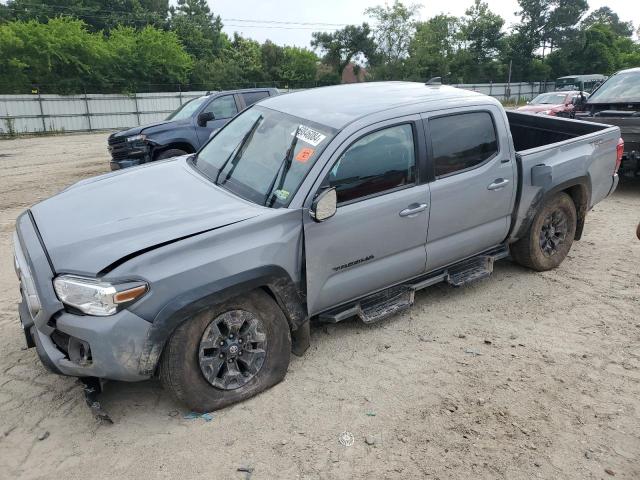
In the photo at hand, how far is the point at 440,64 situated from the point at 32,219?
51.1 meters

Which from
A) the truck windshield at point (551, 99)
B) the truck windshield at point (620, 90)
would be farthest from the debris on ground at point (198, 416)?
the truck windshield at point (551, 99)

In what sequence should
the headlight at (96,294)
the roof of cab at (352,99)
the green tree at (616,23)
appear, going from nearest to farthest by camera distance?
the headlight at (96,294), the roof of cab at (352,99), the green tree at (616,23)

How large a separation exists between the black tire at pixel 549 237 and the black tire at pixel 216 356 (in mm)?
2851

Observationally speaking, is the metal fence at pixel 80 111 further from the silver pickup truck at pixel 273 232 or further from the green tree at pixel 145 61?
the silver pickup truck at pixel 273 232

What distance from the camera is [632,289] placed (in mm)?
4957

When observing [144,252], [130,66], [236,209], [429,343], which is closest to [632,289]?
[429,343]

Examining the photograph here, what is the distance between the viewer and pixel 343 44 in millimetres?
48469

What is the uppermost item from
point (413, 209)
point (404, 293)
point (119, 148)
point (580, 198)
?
point (413, 209)

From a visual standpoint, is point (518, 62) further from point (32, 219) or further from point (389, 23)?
point (32, 219)

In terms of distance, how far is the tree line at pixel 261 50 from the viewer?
28016 mm

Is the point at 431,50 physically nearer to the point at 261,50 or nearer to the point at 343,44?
the point at 343,44

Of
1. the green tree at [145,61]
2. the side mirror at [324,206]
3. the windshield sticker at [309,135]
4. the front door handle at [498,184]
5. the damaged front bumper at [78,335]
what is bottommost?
the damaged front bumper at [78,335]

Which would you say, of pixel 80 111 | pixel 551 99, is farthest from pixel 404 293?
pixel 80 111

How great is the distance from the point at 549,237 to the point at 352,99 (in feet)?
8.60
